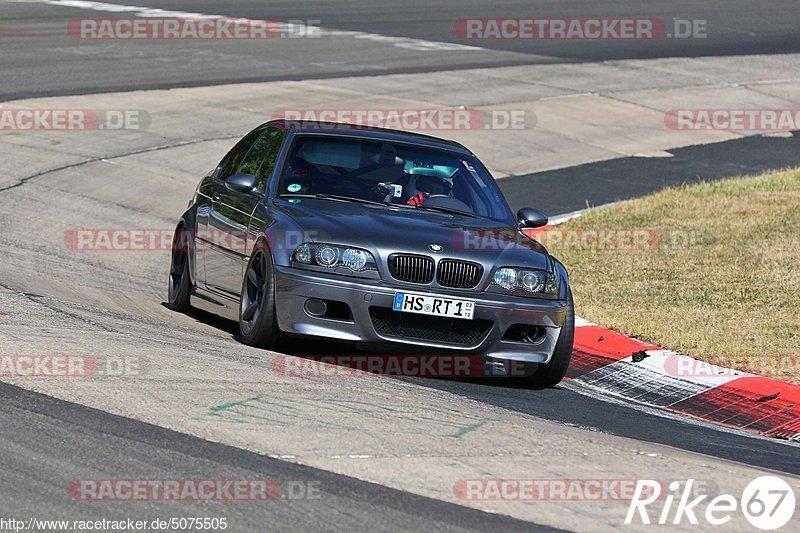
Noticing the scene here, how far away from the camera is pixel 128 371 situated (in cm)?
706

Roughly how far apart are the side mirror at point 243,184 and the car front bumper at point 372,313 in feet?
3.56

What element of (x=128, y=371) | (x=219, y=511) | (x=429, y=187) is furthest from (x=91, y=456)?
(x=429, y=187)

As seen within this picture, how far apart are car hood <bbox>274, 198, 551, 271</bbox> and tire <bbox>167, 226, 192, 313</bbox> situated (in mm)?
1537

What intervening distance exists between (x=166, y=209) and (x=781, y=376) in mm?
7895

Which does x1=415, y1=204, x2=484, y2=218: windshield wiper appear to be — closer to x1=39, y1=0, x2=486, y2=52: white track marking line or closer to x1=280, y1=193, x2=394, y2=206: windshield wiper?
x1=280, y1=193, x2=394, y2=206: windshield wiper

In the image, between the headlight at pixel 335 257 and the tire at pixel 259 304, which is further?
the tire at pixel 259 304

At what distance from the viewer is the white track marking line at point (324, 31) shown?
27594 mm

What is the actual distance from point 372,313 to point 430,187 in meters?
1.58

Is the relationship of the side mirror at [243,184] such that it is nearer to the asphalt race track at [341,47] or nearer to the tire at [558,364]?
the tire at [558,364]

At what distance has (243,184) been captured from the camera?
9289 mm

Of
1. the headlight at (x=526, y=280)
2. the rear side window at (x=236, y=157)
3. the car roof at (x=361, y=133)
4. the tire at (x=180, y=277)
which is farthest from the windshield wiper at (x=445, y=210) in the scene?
the tire at (x=180, y=277)

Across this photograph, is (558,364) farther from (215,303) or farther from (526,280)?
(215,303)

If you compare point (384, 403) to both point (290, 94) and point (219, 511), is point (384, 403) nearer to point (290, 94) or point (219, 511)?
point (219, 511)

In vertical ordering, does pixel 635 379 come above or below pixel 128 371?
below
